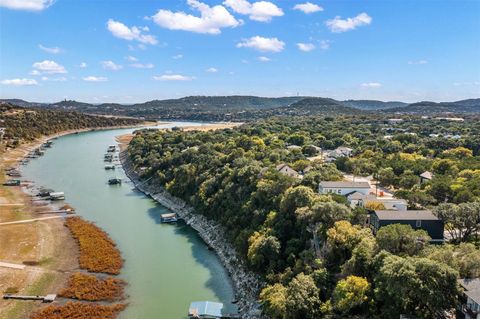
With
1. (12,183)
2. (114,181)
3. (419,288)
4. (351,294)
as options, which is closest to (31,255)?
(351,294)

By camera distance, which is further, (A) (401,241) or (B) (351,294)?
(A) (401,241)

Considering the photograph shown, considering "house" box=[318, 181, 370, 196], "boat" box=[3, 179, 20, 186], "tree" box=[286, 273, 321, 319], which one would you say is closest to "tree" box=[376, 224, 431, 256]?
"tree" box=[286, 273, 321, 319]

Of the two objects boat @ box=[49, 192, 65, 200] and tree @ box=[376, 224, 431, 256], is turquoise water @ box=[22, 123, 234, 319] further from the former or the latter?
tree @ box=[376, 224, 431, 256]

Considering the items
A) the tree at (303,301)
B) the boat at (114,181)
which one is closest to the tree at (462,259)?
the tree at (303,301)

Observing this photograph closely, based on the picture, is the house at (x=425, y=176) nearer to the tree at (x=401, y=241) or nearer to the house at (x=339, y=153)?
the house at (x=339, y=153)

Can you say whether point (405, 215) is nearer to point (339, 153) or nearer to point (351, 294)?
point (351, 294)

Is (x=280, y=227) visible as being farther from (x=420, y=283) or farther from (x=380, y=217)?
(x=420, y=283)
